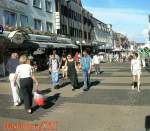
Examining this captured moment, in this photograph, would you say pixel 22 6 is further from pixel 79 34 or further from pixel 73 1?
pixel 79 34

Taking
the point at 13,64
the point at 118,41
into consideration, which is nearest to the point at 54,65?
the point at 13,64

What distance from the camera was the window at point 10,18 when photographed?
34.4 m

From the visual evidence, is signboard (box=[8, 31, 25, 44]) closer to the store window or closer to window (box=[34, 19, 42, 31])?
window (box=[34, 19, 42, 31])

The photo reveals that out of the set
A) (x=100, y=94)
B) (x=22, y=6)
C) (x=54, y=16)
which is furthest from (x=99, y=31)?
(x=100, y=94)

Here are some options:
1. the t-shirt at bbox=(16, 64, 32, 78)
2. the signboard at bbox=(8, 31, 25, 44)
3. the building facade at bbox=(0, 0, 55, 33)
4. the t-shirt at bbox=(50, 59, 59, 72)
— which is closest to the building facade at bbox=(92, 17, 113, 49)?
the building facade at bbox=(0, 0, 55, 33)

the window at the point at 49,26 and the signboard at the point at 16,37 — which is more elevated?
the window at the point at 49,26

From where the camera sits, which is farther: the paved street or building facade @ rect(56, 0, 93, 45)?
building facade @ rect(56, 0, 93, 45)

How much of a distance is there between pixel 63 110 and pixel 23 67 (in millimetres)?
1774

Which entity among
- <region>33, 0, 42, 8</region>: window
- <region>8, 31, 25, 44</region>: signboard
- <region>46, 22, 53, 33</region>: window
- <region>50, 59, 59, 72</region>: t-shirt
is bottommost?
<region>50, 59, 59, 72</region>: t-shirt

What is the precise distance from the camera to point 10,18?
1388 inches

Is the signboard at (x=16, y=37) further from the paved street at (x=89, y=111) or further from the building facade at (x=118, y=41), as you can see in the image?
the building facade at (x=118, y=41)

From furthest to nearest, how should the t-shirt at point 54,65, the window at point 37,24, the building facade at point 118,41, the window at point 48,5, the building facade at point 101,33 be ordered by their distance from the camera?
the building facade at point 118,41 → the building facade at point 101,33 → the window at point 48,5 → the window at point 37,24 → the t-shirt at point 54,65

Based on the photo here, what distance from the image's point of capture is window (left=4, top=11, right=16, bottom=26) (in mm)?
34438

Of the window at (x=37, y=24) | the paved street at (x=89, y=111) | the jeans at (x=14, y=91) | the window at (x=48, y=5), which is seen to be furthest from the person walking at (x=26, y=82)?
the window at (x=48, y=5)
